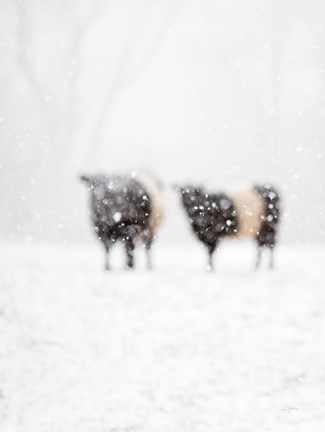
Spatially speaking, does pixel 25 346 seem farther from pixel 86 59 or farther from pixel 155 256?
Answer: pixel 86 59

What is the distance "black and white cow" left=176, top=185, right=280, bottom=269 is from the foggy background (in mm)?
8933

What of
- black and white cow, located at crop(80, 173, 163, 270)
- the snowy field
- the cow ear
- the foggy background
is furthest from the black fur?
the foggy background

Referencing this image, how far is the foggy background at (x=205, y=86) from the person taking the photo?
21.5 m

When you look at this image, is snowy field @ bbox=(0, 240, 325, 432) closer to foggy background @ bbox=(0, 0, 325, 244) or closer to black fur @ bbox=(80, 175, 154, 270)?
black fur @ bbox=(80, 175, 154, 270)

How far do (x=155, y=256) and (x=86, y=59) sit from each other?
1608 cm

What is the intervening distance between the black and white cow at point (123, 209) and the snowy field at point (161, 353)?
89cm

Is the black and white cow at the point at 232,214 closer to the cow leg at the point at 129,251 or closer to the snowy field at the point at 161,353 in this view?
the snowy field at the point at 161,353

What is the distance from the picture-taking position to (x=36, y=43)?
24141 mm

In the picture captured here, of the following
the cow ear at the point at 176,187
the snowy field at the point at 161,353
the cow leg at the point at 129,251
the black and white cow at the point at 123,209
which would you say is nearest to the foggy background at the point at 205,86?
the cow ear at the point at 176,187

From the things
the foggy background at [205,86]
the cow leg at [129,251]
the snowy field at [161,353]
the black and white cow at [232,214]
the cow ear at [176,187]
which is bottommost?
the snowy field at [161,353]

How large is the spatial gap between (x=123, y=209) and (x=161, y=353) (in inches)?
154

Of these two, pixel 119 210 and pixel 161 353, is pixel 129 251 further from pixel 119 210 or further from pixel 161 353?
pixel 161 353

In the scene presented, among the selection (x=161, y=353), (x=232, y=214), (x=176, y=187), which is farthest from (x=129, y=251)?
(x=161, y=353)

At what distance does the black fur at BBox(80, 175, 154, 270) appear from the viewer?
35.7ft
